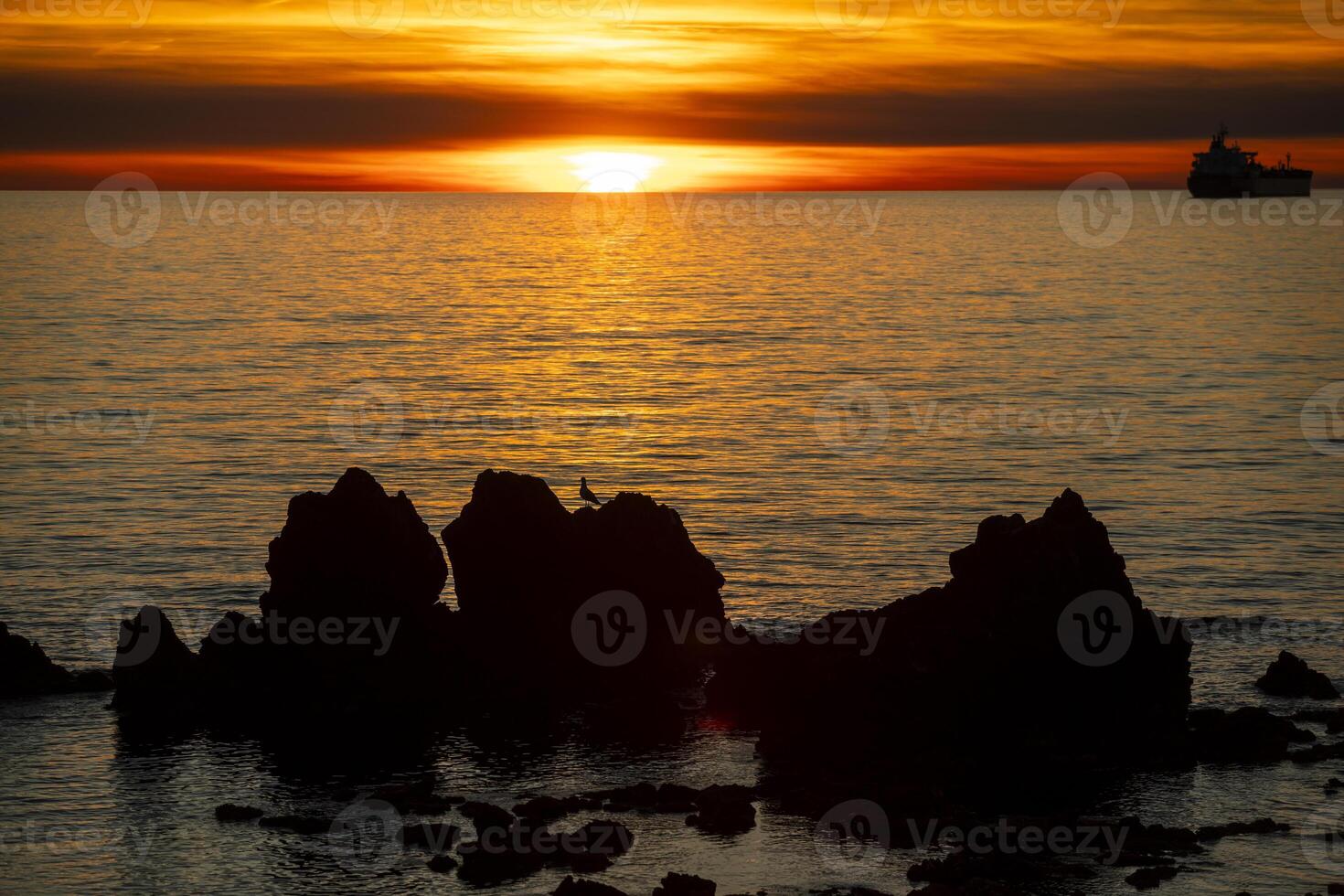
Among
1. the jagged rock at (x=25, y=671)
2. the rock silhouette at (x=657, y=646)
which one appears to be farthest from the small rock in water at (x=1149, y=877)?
the jagged rock at (x=25, y=671)

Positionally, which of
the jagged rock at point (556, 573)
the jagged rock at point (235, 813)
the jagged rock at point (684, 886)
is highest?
the jagged rock at point (556, 573)

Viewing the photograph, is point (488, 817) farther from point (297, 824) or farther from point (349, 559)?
point (349, 559)

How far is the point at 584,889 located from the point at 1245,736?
1889 cm

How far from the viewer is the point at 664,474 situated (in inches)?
3093

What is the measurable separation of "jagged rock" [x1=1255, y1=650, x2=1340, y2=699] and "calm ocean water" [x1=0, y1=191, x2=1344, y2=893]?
2.90 ft

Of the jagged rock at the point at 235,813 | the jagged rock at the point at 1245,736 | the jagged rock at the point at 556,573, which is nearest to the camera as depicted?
the jagged rock at the point at 235,813

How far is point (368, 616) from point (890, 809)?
55.9ft

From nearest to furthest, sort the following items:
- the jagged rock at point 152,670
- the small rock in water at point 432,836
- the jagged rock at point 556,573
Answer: the small rock in water at point 432,836, the jagged rock at point 152,670, the jagged rock at point 556,573

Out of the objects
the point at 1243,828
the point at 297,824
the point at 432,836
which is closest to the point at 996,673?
the point at 1243,828

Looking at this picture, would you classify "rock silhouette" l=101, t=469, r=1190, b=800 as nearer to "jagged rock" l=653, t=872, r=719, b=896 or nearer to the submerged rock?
the submerged rock

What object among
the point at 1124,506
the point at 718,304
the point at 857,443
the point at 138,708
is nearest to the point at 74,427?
the point at 857,443

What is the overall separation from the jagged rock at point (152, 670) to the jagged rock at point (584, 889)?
16.5 m

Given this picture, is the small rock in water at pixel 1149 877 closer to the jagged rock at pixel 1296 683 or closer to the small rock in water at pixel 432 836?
the jagged rock at pixel 1296 683

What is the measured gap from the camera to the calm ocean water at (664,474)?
35.3 m
